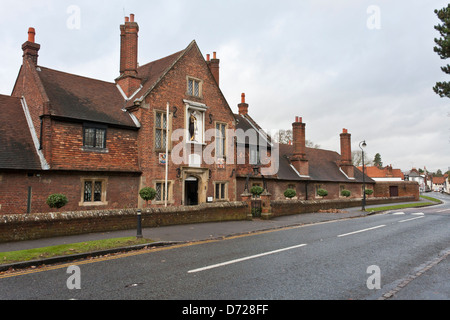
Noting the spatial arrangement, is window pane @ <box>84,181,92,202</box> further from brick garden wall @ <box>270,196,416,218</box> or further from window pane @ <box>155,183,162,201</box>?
brick garden wall @ <box>270,196,416,218</box>

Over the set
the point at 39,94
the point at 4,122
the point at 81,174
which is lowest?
the point at 81,174

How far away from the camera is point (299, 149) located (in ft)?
115

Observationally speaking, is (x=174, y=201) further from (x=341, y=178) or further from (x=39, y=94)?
(x=341, y=178)

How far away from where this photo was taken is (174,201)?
A: 800 inches

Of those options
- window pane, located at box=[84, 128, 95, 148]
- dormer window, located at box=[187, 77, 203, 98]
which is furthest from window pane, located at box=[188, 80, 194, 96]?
window pane, located at box=[84, 128, 95, 148]

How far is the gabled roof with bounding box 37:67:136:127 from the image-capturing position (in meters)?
17.3

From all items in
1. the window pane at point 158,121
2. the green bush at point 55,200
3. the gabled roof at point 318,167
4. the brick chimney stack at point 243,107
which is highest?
the brick chimney stack at point 243,107

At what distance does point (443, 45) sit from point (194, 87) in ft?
50.6

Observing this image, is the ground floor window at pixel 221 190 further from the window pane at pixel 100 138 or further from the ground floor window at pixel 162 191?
the window pane at pixel 100 138

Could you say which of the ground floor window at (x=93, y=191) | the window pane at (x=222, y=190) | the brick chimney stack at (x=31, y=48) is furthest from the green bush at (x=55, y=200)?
the window pane at (x=222, y=190)

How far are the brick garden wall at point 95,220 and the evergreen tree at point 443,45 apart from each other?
50.4 ft

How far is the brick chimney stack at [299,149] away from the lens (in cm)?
3497
